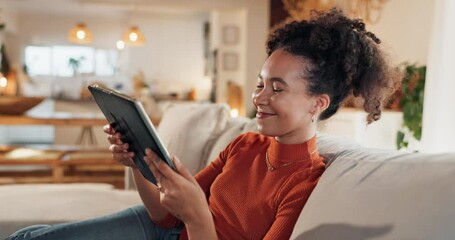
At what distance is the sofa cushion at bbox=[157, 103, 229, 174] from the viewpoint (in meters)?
2.25

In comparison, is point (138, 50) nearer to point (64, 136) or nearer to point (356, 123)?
point (64, 136)

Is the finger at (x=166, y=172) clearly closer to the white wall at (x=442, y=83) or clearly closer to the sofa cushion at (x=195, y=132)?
the sofa cushion at (x=195, y=132)

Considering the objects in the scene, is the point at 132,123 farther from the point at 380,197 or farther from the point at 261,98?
the point at 380,197

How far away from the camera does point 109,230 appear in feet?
3.99

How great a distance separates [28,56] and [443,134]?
9.00 meters

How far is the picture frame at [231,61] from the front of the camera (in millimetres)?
6762

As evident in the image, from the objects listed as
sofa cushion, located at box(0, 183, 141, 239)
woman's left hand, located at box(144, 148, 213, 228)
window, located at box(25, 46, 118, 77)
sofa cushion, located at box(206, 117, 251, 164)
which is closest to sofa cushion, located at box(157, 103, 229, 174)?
sofa cushion, located at box(206, 117, 251, 164)

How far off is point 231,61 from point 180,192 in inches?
234

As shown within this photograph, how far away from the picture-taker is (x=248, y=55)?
6.14 metres

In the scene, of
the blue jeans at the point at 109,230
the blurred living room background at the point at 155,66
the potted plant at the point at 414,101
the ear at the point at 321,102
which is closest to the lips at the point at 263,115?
the ear at the point at 321,102

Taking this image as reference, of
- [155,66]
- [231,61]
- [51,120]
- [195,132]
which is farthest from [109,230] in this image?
[155,66]

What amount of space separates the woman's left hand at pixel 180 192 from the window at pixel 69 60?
30.4ft

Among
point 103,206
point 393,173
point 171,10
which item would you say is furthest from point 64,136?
point 393,173

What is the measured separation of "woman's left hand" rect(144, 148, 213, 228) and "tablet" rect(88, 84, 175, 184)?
0.01m
